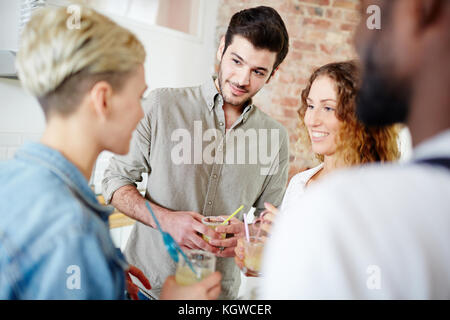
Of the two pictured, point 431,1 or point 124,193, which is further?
point 124,193

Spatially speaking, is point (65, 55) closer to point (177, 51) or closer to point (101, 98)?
point (101, 98)

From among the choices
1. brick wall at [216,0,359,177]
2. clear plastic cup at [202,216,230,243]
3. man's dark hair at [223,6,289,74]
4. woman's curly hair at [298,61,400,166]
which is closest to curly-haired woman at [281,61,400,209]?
woman's curly hair at [298,61,400,166]

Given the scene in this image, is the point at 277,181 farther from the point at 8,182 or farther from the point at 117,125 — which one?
the point at 8,182

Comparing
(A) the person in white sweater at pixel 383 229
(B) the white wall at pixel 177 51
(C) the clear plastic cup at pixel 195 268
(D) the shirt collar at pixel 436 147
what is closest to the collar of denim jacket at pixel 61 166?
(C) the clear plastic cup at pixel 195 268

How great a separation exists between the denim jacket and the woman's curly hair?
965 mm

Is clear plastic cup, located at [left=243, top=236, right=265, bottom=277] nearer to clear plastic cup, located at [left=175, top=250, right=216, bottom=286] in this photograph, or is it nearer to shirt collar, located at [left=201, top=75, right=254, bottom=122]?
clear plastic cup, located at [left=175, top=250, right=216, bottom=286]

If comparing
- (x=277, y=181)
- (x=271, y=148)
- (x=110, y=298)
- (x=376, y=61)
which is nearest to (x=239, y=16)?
(x=271, y=148)

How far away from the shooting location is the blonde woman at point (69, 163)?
0.58 m

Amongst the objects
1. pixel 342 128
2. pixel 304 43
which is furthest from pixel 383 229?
pixel 304 43

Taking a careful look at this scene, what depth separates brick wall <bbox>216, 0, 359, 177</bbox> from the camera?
2.36 m

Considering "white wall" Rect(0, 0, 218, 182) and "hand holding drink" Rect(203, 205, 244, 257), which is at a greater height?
"white wall" Rect(0, 0, 218, 182)

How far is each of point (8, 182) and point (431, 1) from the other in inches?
28.4

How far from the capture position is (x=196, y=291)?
749 mm

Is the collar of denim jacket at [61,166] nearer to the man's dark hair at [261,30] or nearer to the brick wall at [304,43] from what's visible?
the man's dark hair at [261,30]
